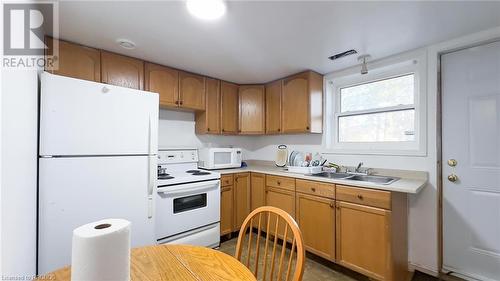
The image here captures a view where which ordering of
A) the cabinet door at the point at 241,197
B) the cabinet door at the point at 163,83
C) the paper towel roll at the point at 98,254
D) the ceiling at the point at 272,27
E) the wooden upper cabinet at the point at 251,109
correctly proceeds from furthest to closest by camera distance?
the wooden upper cabinet at the point at 251,109
the cabinet door at the point at 241,197
the cabinet door at the point at 163,83
the ceiling at the point at 272,27
the paper towel roll at the point at 98,254

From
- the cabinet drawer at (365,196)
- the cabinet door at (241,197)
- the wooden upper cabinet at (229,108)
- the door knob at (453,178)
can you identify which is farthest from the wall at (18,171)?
the door knob at (453,178)

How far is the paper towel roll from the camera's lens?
561mm

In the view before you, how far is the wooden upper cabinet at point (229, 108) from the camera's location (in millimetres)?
3094

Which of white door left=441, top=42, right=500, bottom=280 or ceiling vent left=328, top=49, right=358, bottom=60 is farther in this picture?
ceiling vent left=328, top=49, right=358, bottom=60

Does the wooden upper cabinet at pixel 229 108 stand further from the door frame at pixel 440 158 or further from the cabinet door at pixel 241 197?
the door frame at pixel 440 158

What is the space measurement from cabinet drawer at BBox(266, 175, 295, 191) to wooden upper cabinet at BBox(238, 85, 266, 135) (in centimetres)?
81

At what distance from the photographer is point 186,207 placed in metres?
2.24

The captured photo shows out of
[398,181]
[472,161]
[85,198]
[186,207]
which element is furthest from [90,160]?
[472,161]

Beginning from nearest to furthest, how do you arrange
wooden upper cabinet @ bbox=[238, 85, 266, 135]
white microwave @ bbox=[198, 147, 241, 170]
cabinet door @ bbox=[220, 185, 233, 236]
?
cabinet door @ bbox=[220, 185, 233, 236] < white microwave @ bbox=[198, 147, 241, 170] < wooden upper cabinet @ bbox=[238, 85, 266, 135]

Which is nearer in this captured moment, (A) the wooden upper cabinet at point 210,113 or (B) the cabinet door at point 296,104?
(B) the cabinet door at point 296,104

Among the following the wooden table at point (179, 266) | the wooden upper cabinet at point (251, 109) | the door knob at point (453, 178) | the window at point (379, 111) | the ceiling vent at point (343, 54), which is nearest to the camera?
the wooden table at point (179, 266)

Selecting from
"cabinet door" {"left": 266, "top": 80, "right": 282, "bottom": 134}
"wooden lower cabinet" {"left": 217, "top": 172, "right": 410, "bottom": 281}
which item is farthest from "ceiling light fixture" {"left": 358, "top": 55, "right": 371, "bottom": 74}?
"wooden lower cabinet" {"left": 217, "top": 172, "right": 410, "bottom": 281}

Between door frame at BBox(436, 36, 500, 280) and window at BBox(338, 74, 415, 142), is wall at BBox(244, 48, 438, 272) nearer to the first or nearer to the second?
door frame at BBox(436, 36, 500, 280)

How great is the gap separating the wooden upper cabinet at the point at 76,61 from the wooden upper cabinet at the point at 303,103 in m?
2.10
